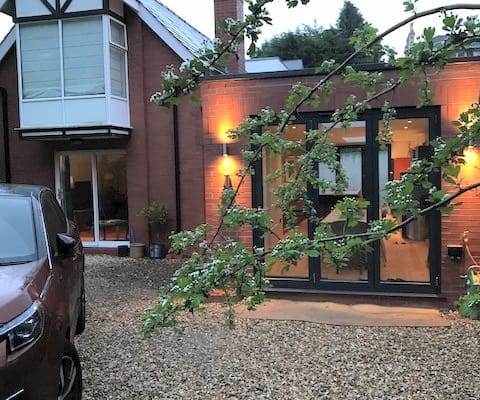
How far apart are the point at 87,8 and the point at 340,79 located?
31.5 feet

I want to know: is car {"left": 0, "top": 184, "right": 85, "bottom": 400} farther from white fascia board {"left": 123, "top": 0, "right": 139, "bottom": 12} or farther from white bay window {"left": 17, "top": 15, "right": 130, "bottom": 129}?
white fascia board {"left": 123, "top": 0, "right": 139, "bottom": 12}

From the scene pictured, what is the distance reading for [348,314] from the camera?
6457mm

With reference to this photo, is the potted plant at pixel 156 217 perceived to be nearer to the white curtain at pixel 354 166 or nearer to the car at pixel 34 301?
the white curtain at pixel 354 166

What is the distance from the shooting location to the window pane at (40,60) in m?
11.9

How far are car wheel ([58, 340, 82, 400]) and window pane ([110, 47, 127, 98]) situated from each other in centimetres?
903

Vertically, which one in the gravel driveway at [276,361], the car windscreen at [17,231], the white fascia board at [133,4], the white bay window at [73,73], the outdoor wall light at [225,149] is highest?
the white fascia board at [133,4]

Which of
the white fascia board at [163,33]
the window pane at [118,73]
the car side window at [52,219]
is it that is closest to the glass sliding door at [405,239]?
the car side window at [52,219]

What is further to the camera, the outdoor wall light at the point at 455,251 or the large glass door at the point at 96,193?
the large glass door at the point at 96,193

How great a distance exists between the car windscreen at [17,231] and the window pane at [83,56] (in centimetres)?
791

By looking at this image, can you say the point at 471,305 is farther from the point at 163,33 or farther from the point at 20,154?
the point at 20,154

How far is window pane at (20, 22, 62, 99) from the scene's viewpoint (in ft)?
39.0

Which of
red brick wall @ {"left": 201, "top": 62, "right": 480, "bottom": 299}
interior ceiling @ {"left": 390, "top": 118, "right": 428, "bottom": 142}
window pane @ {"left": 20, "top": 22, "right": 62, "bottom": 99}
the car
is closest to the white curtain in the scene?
interior ceiling @ {"left": 390, "top": 118, "right": 428, "bottom": 142}

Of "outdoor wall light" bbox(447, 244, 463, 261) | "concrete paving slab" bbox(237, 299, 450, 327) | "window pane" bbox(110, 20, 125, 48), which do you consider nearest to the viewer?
"concrete paving slab" bbox(237, 299, 450, 327)

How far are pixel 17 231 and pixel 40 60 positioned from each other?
9.22 metres
